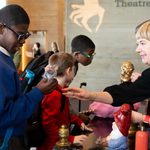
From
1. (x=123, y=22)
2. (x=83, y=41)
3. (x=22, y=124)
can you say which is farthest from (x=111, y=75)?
(x=22, y=124)

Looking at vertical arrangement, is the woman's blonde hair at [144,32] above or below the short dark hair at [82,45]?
above

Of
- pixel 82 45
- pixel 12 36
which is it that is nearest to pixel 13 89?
pixel 12 36

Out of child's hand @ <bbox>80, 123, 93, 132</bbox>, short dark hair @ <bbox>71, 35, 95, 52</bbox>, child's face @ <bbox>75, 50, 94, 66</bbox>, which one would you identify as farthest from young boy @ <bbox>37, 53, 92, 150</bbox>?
short dark hair @ <bbox>71, 35, 95, 52</bbox>

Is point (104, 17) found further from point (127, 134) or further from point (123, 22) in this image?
point (127, 134)

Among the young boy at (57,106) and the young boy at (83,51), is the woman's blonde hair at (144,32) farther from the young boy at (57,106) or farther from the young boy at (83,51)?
the young boy at (83,51)

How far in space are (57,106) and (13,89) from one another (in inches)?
16.7

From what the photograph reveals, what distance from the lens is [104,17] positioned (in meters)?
3.25

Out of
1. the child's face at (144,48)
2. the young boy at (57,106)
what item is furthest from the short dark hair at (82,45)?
the child's face at (144,48)

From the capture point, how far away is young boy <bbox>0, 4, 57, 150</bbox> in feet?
4.16

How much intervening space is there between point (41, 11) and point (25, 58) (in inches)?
24.4

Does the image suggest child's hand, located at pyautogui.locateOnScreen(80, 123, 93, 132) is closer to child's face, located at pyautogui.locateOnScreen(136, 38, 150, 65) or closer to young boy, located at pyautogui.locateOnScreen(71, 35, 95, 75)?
child's face, located at pyautogui.locateOnScreen(136, 38, 150, 65)

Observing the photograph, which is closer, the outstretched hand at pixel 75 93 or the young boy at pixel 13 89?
the young boy at pixel 13 89

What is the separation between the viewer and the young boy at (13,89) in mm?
1267

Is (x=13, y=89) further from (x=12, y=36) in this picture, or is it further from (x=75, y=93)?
(x=75, y=93)
